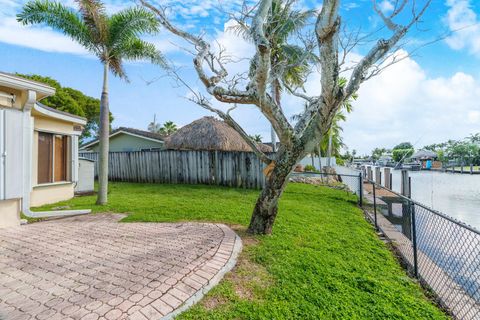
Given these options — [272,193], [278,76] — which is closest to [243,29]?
[278,76]

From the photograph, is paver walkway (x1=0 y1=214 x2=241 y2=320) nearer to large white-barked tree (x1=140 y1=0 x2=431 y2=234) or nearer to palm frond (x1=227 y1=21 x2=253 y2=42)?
large white-barked tree (x1=140 y1=0 x2=431 y2=234)

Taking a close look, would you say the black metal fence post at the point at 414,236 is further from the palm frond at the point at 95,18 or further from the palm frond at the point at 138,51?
the palm frond at the point at 95,18

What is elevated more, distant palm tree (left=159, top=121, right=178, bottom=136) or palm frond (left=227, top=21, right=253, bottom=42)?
distant palm tree (left=159, top=121, right=178, bottom=136)

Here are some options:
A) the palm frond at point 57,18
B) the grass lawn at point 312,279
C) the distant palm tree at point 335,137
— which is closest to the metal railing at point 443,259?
the grass lawn at point 312,279

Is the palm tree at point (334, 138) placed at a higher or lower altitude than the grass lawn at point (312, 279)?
higher

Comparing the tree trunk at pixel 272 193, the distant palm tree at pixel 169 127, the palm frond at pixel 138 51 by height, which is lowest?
the tree trunk at pixel 272 193

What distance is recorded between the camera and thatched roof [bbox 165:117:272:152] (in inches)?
575

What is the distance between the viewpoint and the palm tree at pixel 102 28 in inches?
291

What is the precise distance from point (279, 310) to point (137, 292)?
1.41 meters

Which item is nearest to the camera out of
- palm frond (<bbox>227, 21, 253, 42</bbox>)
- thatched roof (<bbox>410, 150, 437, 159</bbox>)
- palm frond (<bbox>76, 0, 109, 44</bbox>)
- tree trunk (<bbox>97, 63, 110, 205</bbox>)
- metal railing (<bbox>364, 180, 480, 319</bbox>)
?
metal railing (<bbox>364, 180, 480, 319</bbox>)

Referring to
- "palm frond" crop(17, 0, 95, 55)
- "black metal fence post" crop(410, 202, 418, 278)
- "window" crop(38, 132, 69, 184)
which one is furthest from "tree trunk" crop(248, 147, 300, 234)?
"palm frond" crop(17, 0, 95, 55)

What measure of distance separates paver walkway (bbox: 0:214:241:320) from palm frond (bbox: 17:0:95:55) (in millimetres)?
5737

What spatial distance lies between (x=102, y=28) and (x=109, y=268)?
7253 mm

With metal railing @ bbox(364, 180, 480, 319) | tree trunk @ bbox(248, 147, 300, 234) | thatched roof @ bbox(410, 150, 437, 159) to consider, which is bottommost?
metal railing @ bbox(364, 180, 480, 319)
